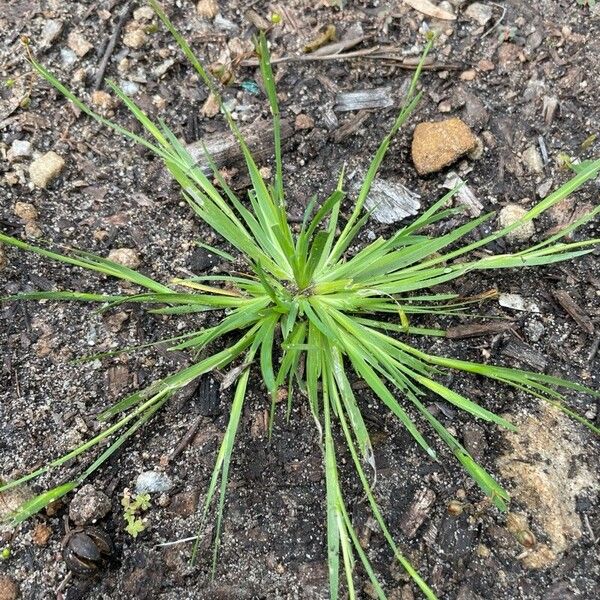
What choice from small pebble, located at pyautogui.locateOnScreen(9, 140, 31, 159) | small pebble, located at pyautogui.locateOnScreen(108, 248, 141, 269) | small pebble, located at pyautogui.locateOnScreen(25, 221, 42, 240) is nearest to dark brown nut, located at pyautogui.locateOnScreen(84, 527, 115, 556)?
small pebble, located at pyautogui.locateOnScreen(108, 248, 141, 269)

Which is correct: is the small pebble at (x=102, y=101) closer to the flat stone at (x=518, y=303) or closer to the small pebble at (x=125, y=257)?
the small pebble at (x=125, y=257)

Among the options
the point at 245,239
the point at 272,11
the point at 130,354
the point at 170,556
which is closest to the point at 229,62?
the point at 272,11

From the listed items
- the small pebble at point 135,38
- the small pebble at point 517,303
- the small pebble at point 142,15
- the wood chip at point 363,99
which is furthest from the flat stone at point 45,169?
the small pebble at point 517,303

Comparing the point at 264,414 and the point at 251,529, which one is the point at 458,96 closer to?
the point at 264,414

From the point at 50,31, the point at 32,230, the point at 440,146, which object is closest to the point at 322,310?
the point at 440,146

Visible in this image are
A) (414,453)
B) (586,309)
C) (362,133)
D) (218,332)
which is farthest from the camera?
(362,133)

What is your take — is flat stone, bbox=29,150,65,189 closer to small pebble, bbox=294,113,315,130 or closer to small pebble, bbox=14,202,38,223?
small pebble, bbox=14,202,38,223

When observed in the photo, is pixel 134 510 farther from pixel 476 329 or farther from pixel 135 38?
pixel 135 38
